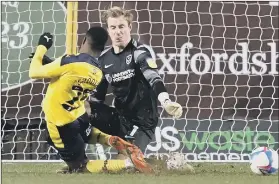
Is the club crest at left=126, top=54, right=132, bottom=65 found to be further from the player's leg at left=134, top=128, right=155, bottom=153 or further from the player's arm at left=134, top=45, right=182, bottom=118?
the player's leg at left=134, top=128, right=155, bottom=153

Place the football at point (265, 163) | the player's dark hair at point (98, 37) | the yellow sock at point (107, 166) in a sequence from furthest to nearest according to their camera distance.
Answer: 1. the player's dark hair at point (98, 37)
2. the yellow sock at point (107, 166)
3. the football at point (265, 163)

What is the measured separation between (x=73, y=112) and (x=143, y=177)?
1039mm

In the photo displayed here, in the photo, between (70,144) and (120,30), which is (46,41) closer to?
(120,30)

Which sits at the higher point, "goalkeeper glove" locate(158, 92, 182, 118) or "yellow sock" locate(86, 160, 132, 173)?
"goalkeeper glove" locate(158, 92, 182, 118)

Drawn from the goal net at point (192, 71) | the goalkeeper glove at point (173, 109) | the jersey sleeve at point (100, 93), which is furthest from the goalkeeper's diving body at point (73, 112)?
the goal net at point (192, 71)

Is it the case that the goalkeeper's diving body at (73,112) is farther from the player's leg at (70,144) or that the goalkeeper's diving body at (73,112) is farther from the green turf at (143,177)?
the green turf at (143,177)

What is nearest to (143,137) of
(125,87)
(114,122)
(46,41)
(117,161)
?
(114,122)

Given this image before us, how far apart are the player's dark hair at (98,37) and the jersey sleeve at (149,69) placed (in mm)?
320

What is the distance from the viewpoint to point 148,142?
22.8 feet

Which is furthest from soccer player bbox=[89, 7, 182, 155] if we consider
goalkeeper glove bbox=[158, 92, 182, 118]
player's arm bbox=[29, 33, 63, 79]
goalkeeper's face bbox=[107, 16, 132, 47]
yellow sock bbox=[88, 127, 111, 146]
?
player's arm bbox=[29, 33, 63, 79]

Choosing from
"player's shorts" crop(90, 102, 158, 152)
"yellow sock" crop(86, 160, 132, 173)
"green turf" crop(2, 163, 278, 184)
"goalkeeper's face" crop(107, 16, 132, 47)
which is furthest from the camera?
"player's shorts" crop(90, 102, 158, 152)

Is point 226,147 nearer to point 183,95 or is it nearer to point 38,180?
point 183,95

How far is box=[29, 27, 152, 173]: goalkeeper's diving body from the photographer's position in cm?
574

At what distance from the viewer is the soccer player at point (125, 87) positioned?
6.55 metres
